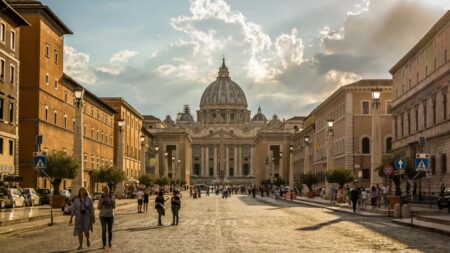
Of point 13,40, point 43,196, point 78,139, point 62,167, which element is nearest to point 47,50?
point 13,40

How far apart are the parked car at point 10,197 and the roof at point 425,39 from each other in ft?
109

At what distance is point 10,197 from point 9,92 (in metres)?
9.90

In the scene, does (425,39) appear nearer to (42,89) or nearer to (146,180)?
(42,89)

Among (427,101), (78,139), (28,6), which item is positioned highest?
(28,6)

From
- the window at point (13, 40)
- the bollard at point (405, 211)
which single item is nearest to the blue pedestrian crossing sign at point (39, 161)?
the bollard at point (405, 211)

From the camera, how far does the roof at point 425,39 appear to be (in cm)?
5909

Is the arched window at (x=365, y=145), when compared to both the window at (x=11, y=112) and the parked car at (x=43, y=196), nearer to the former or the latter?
the parked car at (x=43, y=196)

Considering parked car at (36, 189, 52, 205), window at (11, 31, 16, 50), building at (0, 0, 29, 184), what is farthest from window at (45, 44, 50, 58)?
parked car at (36, 189, 52, 205)

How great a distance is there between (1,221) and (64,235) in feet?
20.0

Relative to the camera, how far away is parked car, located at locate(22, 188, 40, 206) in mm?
52359

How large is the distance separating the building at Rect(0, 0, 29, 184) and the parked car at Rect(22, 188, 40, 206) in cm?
114

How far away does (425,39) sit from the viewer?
216 feet

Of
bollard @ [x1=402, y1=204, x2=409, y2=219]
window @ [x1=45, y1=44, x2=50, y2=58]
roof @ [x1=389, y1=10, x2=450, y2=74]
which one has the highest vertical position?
roof @ [x1=389, y1=10, x2=450, y2=74]

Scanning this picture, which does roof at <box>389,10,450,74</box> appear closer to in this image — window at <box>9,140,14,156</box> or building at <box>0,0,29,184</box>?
building at <box>0,0,29,184</box>
